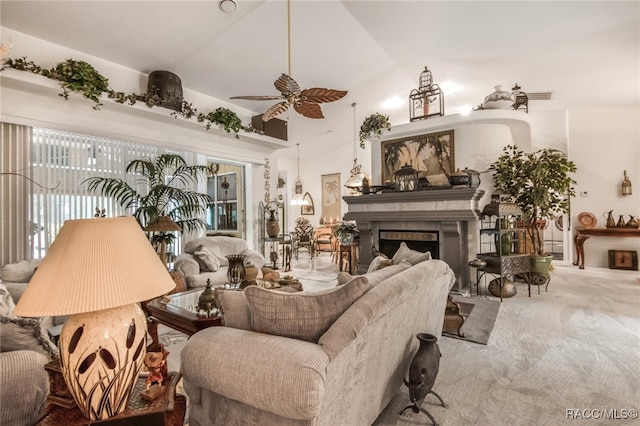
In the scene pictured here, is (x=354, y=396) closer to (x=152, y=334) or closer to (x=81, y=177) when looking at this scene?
(x=152, y=334)

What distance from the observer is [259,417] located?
122cm

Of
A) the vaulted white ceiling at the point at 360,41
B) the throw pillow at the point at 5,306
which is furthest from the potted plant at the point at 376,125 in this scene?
the throw pillow at the point at 5,306

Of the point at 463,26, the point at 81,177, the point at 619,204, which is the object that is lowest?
the point at 619,204

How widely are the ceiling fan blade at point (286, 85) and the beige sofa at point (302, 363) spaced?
1.91 metres

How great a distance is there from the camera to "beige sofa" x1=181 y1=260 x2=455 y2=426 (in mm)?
1099

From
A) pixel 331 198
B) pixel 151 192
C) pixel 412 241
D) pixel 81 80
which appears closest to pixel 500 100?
pixel 412 241

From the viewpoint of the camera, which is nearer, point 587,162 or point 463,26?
point 463,26

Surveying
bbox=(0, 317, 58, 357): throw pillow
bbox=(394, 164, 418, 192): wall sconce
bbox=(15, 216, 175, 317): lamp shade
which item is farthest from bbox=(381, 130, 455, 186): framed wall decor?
bbox=(0, 317, 58, 357): throw pillow

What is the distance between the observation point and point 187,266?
3.79m

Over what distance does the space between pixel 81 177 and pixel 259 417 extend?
4.03m

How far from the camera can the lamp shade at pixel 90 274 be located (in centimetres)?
87

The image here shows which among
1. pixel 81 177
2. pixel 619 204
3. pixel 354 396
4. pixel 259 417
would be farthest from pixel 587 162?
pixel 81 177

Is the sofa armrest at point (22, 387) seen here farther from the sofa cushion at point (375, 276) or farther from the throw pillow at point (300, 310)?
the sofa cushion at point (375, 276)

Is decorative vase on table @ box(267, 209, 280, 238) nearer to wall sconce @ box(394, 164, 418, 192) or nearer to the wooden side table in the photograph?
wall sconce @ box(394, 164, 418, 192)
